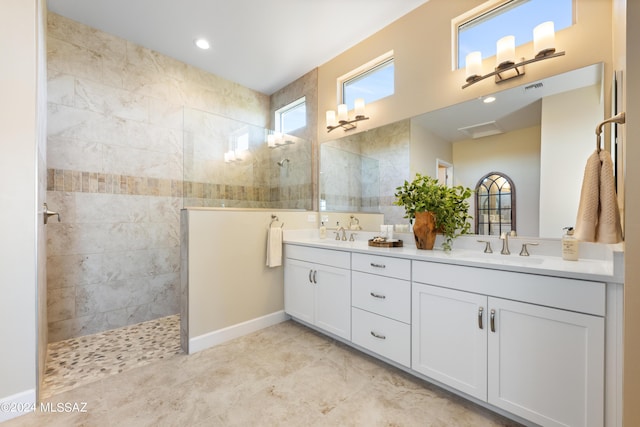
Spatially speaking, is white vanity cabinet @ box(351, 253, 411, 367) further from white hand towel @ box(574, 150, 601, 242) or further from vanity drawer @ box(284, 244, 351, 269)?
white hand towel @ box(574, 150, 601, 242)

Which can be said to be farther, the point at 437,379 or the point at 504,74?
the point at 504,74

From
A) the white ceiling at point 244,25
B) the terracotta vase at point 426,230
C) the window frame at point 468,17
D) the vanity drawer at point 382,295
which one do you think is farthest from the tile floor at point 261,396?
the white ceiling at point 244,25

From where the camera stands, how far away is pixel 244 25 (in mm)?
2596

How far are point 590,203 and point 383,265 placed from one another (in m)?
1.13

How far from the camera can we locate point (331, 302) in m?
2.32

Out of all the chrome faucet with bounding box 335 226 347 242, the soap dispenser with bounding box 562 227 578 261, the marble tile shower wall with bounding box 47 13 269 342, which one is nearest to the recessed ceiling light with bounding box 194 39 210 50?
the marble tile shower wall with bounding box 47 13 269 342

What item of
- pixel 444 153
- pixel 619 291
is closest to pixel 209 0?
pixel 444 153

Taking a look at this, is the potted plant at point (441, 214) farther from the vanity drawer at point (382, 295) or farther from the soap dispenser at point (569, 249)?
the soap dispenser at point (569, 249)

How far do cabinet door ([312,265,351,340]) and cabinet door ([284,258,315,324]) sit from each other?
9 cm

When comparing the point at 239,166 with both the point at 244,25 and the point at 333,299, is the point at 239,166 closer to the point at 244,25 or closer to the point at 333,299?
the point at 244,25

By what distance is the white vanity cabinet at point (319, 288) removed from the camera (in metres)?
2.22

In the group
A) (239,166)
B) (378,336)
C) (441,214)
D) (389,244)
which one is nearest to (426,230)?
(441,214)

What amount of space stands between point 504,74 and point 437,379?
2.08m

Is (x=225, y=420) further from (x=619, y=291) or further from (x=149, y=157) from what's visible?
(x=149, y=157)
